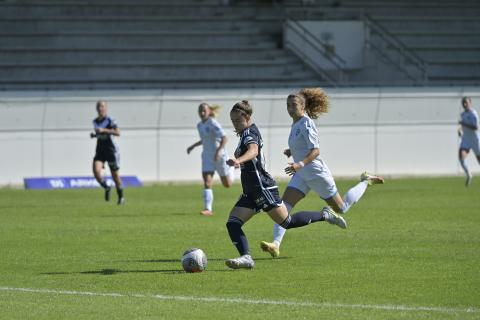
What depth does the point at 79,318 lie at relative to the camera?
9938 millimetres

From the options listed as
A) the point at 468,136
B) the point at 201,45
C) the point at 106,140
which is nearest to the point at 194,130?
the point at 201,45

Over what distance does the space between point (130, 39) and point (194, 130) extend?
20.4 feet

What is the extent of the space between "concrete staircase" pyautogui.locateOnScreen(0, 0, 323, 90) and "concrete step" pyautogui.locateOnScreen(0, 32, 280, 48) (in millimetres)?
33

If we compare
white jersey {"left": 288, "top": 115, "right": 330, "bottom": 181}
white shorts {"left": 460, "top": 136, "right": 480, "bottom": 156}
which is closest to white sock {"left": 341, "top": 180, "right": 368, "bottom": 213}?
white jersey {"left": 288, "top": 115, "right": 330, "bottom": 181}

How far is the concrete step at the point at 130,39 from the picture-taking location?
125 feet

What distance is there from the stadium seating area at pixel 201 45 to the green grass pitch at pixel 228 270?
13.9 m

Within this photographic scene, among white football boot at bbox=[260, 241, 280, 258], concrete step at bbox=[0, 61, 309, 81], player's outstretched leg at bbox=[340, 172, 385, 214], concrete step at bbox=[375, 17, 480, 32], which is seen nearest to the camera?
white football boot at bbox=[260, 241, 280, 258]

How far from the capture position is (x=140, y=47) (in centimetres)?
3891

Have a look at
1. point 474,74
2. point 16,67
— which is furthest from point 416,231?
point 474,74

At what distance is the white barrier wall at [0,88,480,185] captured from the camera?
1288 inches

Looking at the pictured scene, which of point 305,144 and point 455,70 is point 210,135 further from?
point 455,70

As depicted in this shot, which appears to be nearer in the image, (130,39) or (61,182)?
(61,182)

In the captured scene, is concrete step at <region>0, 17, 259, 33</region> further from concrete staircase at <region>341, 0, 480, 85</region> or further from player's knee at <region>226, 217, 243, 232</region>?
player's knee at <region>226, 217, 243, 232</region>

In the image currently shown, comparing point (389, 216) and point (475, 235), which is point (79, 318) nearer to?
point (475, 235)
